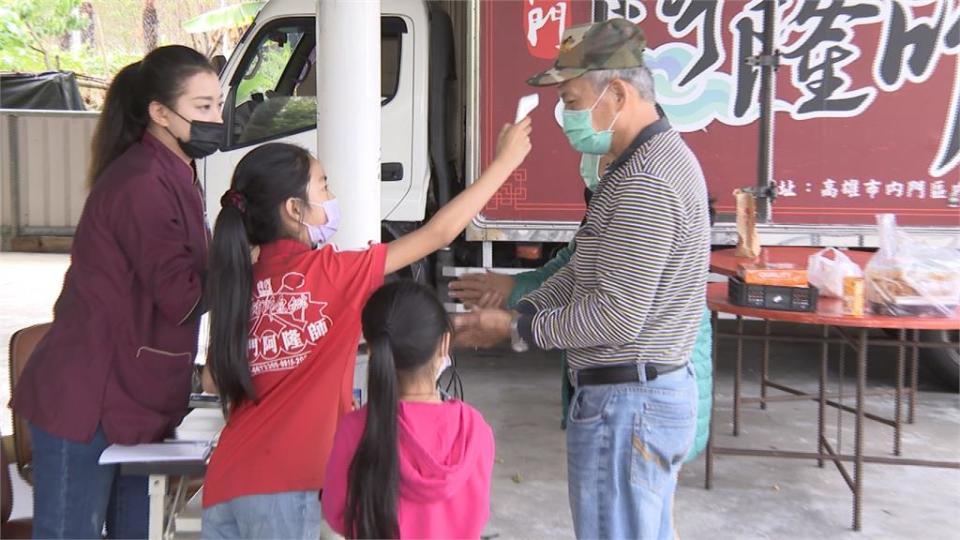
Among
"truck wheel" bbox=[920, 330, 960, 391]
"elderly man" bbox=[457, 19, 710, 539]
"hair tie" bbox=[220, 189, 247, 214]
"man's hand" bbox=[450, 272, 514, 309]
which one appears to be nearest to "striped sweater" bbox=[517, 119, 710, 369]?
"elderly man" bbox=[457, 19, 710, 539]

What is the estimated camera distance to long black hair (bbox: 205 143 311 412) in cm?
180

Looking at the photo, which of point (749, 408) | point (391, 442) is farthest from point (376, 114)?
point (749, 408)

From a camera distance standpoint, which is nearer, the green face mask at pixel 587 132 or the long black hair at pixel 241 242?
the long black hair at pixel 241 242

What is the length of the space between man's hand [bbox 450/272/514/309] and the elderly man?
0.52 metres

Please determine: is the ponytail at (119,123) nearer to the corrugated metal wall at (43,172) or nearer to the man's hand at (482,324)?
the man's hand at (482,324)

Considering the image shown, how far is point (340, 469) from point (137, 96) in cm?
100

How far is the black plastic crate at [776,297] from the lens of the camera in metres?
3.40

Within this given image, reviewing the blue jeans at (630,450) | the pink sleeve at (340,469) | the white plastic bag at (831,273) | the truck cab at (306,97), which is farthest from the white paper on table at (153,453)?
the truck cab at (306,97)

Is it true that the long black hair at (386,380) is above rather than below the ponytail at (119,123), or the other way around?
below

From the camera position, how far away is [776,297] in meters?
3.46

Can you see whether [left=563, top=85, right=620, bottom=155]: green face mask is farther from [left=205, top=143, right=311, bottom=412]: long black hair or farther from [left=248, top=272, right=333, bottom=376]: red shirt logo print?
[left=248, top=272, right=333, bottom=376]: red shirt logo print

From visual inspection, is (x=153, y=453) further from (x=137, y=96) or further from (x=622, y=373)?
(x=622, y=373)

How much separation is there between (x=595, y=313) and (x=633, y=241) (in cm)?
17

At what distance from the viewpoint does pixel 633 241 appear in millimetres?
1904
